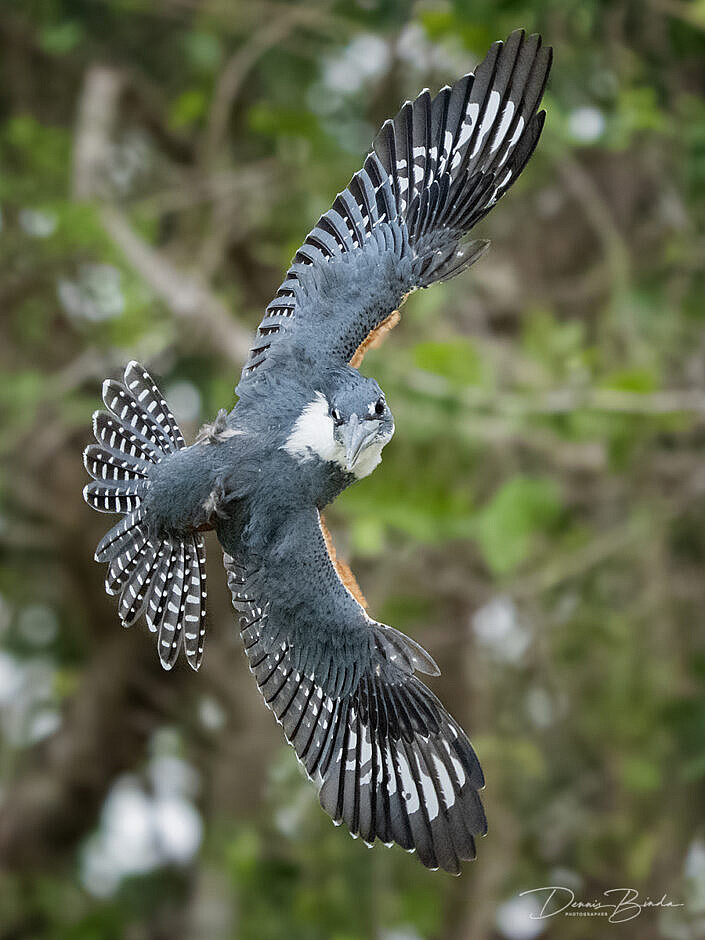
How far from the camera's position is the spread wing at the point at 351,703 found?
6.62 ft

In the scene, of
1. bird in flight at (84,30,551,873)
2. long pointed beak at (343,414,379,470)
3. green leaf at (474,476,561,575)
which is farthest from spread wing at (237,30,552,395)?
green leaf at (474,476,561,575)

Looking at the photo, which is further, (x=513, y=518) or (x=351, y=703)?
(x=513, y=518)

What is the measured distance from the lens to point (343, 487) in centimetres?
208

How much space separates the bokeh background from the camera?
13.5 feet

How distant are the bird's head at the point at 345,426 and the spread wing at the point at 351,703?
0.13m

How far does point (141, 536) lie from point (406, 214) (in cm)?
74

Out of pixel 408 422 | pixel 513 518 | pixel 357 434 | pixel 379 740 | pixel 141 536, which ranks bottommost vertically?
pixel 379 740

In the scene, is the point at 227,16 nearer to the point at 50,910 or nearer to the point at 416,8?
the point at 416,8

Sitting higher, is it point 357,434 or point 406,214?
point 406,214

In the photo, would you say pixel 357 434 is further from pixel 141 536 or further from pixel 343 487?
pixel 141 536

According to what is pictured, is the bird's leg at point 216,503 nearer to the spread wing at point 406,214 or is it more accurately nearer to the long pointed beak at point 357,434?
the spread wing at point 406,214

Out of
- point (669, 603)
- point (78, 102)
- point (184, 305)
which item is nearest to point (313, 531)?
point (184, 305)
